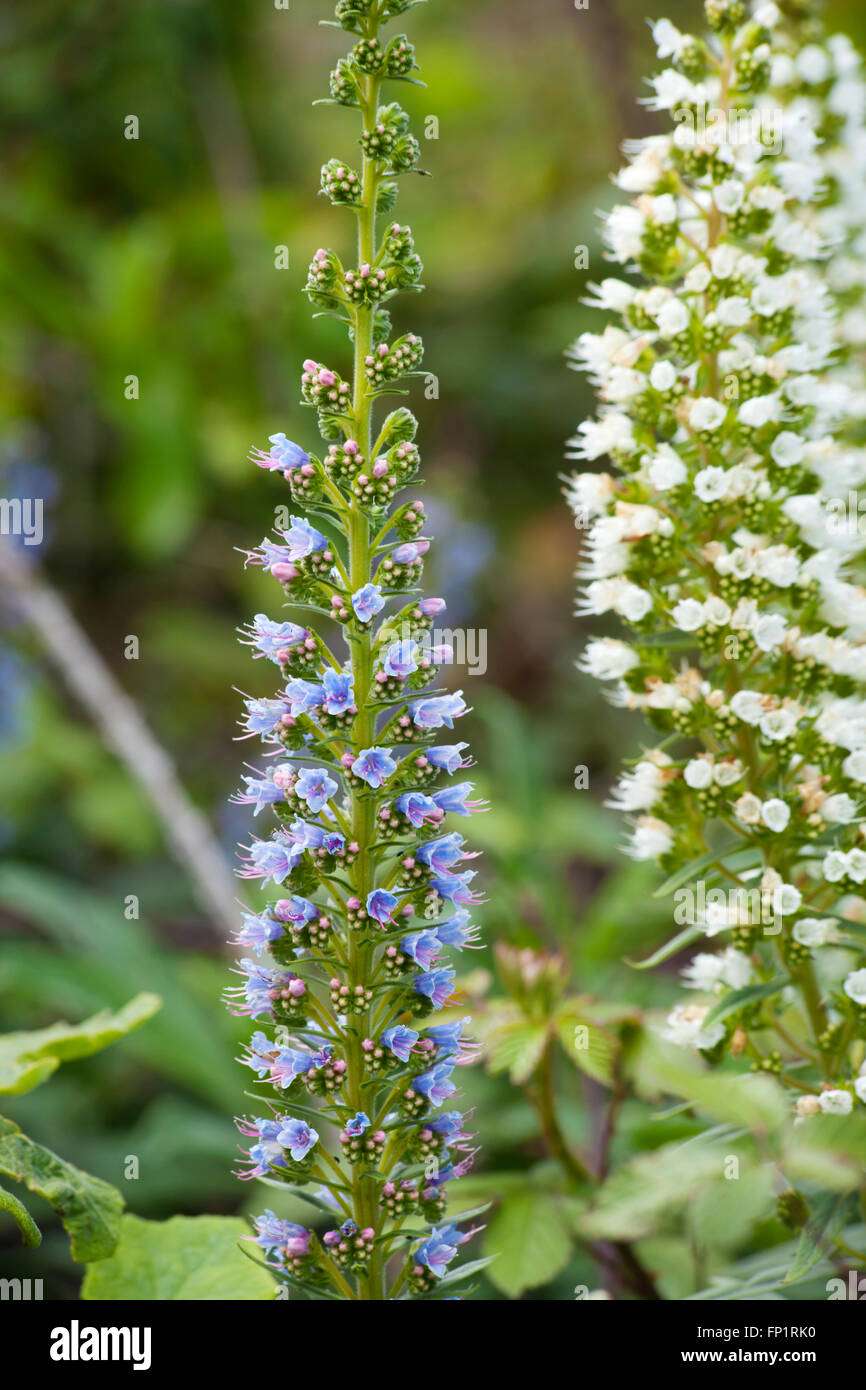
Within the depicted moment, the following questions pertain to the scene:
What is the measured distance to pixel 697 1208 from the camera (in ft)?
8.79

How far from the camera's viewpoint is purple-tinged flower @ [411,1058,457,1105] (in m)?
1.97

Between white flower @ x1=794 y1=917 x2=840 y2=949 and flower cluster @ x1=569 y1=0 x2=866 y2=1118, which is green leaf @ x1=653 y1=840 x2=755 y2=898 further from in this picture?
white flower @ x1=794 y1=917 x2=840 y2=949

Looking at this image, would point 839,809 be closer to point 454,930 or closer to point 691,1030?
point 691,1030

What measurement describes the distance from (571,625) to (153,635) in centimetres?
255

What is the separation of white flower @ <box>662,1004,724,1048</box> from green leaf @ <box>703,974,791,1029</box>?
68 millimetres

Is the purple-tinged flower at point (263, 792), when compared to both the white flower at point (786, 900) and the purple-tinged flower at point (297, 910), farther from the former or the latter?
the white flower at point (786, 900)

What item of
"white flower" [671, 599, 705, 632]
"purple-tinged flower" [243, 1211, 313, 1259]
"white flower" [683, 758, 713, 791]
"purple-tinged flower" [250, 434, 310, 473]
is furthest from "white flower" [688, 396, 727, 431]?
"purple-tinged flower" [243, 1211, 313, 1259]

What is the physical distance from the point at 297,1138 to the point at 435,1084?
0.73 ft

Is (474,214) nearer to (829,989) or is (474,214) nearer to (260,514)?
(260,514)

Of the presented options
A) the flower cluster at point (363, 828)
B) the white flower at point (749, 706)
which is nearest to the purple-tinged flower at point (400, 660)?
the flower cluster at point (363, 828)

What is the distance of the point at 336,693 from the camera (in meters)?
1.95

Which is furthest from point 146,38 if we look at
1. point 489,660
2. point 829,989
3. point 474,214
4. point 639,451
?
point 829,989

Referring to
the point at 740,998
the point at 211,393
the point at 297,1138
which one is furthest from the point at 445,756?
the point at 211,393

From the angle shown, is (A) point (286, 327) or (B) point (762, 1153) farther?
(A) point (286, 327)
